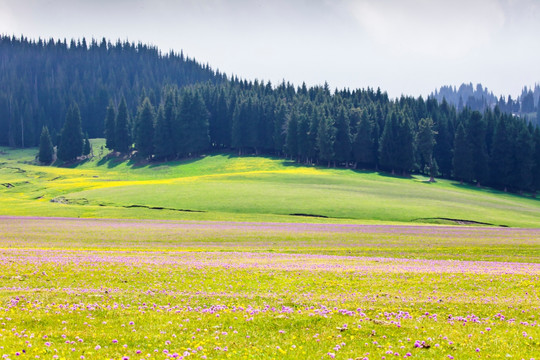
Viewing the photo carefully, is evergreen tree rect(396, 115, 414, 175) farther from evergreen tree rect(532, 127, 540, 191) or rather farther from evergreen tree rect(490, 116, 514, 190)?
evergreen tree rect(532, 127, 540, 191)

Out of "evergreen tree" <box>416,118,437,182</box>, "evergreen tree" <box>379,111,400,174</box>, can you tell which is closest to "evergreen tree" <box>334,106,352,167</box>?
"evergreen tree" <box>379,111,400,174</box>

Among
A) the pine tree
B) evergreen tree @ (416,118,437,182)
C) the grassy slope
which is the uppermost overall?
evergreen tree @ (416,118,437,182)

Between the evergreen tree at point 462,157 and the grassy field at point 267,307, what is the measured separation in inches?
3615

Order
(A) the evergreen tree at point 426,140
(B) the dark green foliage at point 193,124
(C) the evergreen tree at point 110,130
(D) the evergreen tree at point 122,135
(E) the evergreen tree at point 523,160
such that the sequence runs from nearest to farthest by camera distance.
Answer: (E) the evergreen tree at point 523,160
(A) the evergreen tree at point 426,140
(B) the dark green foliage at point 193,124
(D) the evergreen tree at point 122,135
(C) the evergreen tree at point 110,130

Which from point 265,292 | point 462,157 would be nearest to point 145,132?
point 462,157

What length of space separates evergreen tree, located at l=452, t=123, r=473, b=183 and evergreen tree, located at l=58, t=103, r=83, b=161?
12689 cm

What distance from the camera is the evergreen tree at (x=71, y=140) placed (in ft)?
534

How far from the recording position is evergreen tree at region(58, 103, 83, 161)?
162875 millimetres

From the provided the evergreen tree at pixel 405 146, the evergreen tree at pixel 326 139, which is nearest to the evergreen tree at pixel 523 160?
the evergreen tree at pixel 405 146

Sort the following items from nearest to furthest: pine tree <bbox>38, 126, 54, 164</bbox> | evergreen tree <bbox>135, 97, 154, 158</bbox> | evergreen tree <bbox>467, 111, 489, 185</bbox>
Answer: evergreen tree <bbox>467, 111, 489, 185</bbox> → evergreen tree <bbox>135, 97, 154, 158</bbox> → pine tree <bbox>38, 126, 54, 164</bbox>

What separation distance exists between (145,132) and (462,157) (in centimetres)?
9823

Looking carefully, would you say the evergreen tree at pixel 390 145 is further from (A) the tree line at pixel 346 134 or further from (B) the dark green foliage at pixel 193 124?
(B) the dark green foliage at pixel 193 124

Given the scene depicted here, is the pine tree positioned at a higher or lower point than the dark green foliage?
lower

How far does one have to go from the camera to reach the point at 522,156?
116 meters
